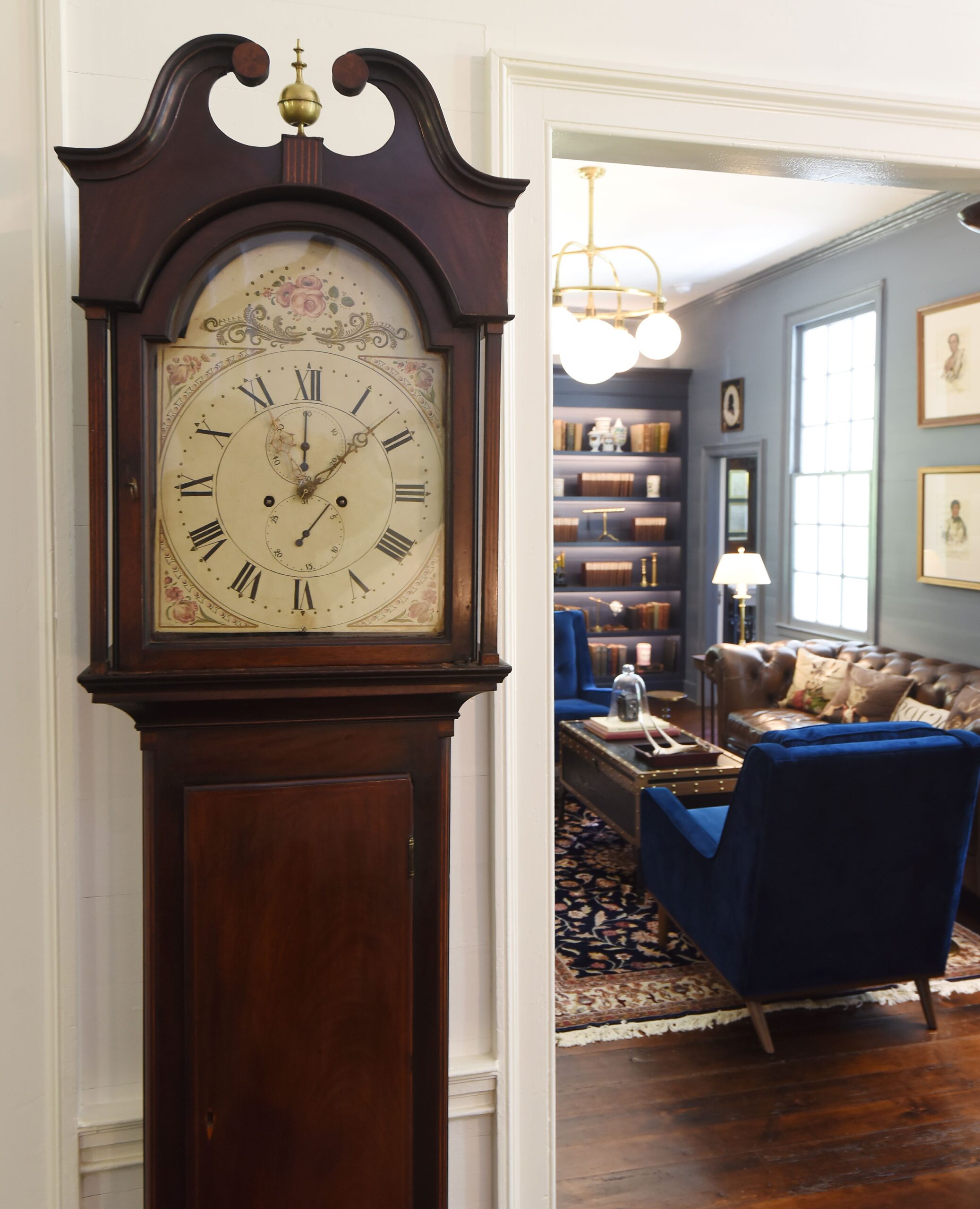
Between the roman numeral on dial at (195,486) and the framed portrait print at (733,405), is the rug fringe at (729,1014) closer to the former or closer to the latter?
the roman numeral on dial at (195,486)

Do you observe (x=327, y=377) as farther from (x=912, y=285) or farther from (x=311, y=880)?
(x=912, y=285)

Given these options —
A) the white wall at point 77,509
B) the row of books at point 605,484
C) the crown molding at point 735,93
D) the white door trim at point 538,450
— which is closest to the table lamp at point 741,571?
the row of books at point 605,484

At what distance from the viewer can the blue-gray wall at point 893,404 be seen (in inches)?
189

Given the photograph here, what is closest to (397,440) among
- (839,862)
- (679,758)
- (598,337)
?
(839,862)

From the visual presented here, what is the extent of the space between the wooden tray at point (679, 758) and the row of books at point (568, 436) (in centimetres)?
411

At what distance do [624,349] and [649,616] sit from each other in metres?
3.77

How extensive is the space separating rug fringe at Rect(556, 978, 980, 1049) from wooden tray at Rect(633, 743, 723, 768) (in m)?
1.01

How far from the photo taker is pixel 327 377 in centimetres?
118

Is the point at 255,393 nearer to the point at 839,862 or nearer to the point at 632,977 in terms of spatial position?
the point at 839,862

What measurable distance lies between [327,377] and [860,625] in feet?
16.8

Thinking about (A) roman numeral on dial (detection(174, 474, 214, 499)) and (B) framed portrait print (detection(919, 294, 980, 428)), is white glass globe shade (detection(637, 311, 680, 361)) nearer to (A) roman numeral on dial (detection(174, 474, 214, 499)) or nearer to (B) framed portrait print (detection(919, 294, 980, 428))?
(B) framed portrait print (detection(919, 294, 980, 428))

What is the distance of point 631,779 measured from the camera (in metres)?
3.83

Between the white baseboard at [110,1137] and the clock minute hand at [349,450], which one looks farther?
the white baseboard at [110,1137]

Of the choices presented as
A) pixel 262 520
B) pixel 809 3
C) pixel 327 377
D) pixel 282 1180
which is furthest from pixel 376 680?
pixel 809 3
